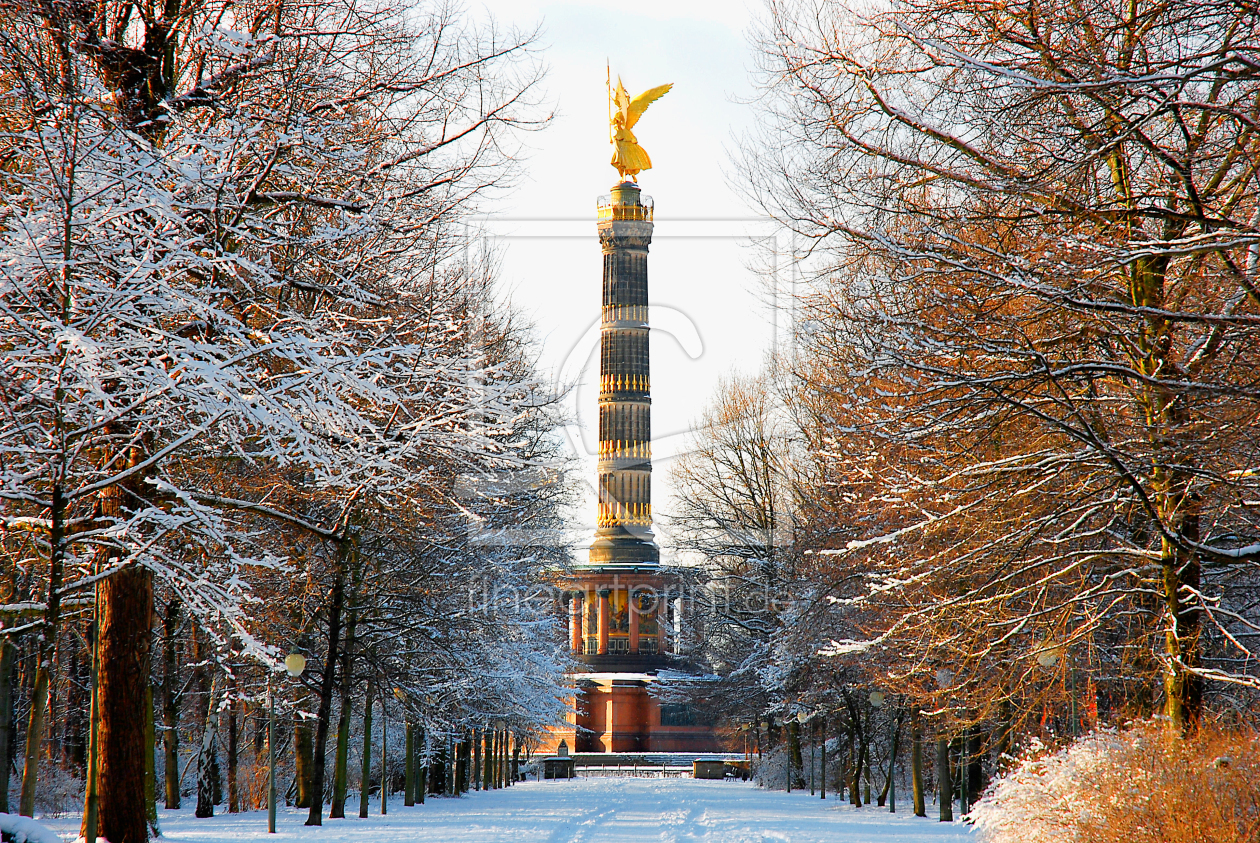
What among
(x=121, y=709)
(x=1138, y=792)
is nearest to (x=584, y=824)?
(x=121, y=709)

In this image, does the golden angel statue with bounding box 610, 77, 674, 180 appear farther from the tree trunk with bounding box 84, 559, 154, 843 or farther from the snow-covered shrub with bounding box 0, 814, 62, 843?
the snow-covered shrub with bounding box 0, 814, 62, 843

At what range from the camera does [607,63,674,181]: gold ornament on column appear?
2596 inches

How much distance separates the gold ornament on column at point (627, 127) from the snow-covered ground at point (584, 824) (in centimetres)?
4503

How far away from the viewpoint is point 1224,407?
27.1ft

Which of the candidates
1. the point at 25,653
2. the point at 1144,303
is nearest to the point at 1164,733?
the point at 1144,303

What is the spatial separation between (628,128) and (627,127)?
109mm

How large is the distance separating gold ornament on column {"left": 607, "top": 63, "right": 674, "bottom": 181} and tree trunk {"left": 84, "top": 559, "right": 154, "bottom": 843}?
58258mm

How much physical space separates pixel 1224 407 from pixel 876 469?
13.2ft

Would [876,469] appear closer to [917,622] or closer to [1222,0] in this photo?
[917,622]

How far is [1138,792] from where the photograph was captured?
334 inches

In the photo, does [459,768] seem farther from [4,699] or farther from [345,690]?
[4,699]

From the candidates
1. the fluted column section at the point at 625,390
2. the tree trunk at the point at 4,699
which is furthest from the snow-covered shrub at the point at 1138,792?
the fluted column section at the point at 625,390

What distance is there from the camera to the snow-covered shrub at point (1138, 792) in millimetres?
7648

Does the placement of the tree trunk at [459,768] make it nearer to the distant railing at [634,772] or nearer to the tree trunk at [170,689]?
the tree trunk at [170,689]
